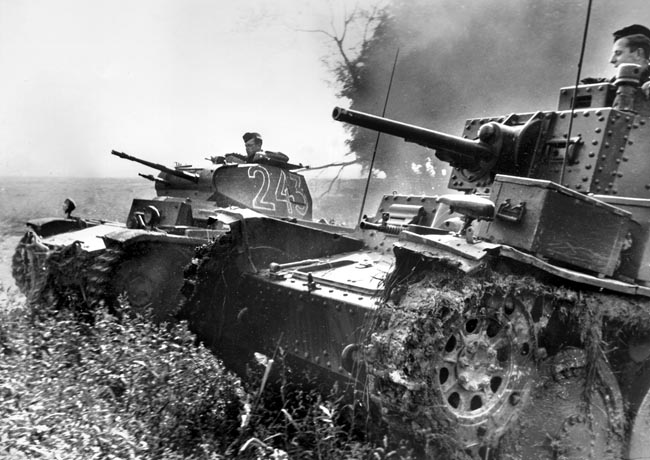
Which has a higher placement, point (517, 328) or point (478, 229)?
point (478, 229)

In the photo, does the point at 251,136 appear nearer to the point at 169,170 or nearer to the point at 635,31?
the point at 169,170

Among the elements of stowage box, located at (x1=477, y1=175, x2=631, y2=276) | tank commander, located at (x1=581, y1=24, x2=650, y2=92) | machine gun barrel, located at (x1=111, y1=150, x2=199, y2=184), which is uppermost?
tank commander, located at (x1=581, y1=24, x2=650, y2=92)

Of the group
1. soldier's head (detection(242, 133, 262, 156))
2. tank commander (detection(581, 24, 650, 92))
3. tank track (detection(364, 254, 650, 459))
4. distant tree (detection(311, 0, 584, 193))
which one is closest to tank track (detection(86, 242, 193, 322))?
soldier's head (detection(242, 133, 262, 156))

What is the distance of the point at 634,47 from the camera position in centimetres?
488

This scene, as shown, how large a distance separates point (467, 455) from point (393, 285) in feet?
3.44

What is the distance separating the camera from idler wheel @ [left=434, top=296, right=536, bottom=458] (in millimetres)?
3311

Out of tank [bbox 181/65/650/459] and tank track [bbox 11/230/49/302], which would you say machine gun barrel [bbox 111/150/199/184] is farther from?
tank [bbox 181/65/650/459]

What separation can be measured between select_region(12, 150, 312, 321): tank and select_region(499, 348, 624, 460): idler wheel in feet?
9.03

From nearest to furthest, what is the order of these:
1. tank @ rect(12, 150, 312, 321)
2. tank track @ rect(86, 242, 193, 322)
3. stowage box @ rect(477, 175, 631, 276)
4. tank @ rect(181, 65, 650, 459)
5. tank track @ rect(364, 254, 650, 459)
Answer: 1. tank track @ rect(364, 254, 650, 459)
2. tank @ rect(181, 65, 650, 459)
3. stowage box @ rect(477, 175, 631, 276)
4. tank track @ rect(86, 242, 193, 322)
5. tank @ rect(12, 150, 312, 321)

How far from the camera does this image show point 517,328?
11.5 ft

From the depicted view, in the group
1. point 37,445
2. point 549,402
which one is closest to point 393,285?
point 549,402

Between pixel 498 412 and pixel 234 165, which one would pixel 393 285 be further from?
pixel 234 165

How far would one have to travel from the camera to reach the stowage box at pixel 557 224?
347cm

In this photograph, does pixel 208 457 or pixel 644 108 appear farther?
pixel 644 108
